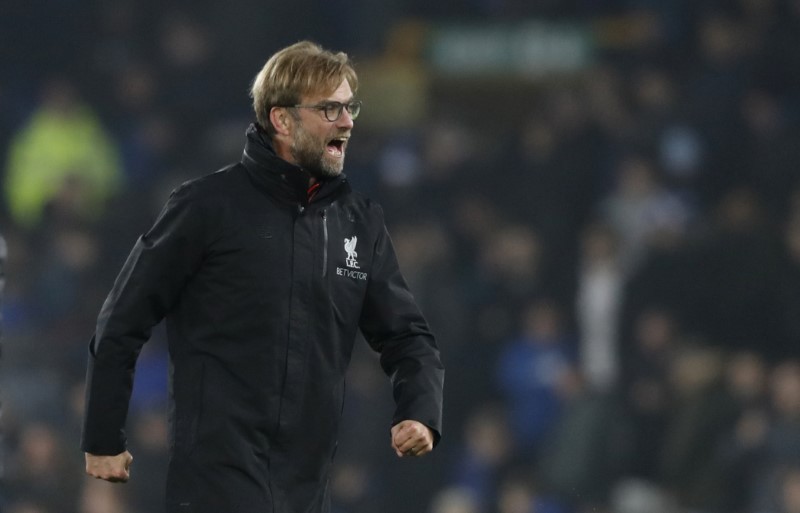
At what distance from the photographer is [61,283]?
888 centimetres

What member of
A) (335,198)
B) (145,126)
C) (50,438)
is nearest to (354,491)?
(50,438)

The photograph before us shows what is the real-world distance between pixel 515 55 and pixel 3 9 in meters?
3.16

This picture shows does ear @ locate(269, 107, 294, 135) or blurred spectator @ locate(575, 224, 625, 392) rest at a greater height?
ear @ locate(269, 107, 294, 135)

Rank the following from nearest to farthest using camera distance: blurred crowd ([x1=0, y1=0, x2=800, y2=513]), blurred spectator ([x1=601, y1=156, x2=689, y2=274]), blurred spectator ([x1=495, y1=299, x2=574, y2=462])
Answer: blurred crowd ([x1=0, y1=0, x2=800, y2=513]), blurred spectator ([x1=495, y1=299, x2=574, y2=462]), blurred spectator ([x1=601, y1=156, x2=689, y2=274])

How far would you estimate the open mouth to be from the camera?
10.5 ft

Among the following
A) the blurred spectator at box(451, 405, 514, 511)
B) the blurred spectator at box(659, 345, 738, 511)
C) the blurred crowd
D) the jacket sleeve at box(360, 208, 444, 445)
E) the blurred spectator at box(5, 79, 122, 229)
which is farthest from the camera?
the blurred spectator at box(5, 79, 122, 229)

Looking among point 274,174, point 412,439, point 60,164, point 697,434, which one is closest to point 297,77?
point 274,174

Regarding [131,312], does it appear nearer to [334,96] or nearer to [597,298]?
[334,96]

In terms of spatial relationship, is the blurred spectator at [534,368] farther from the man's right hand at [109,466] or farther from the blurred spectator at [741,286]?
the man's right hand at [109,466]

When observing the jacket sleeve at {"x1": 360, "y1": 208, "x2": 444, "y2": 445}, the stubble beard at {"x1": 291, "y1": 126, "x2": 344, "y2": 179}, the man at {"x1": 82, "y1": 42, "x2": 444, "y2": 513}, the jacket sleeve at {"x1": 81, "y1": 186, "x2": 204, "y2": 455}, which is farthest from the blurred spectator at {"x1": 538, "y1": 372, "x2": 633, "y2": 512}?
the jacket sleeve at {"x1": 81, "y1": 186, "x2": 204, "y2": 455}

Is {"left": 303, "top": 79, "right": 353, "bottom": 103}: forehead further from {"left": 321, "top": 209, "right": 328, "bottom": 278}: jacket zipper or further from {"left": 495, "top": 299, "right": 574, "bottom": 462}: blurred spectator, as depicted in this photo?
{"left": 495, "top": 299, "right": 574, "bottom": 462}: blurred spectator

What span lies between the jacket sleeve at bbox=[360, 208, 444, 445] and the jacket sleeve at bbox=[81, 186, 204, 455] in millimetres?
386

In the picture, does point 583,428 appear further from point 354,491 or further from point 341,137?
point 341,137

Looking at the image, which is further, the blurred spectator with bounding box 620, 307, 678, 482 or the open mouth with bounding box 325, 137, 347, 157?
the blurred spectator with bounding box 620, 307, 678, 482
